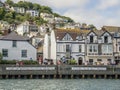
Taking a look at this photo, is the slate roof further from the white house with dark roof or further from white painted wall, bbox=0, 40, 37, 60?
the white house with dark roof

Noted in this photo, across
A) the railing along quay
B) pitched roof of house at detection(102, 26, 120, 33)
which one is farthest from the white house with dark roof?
pitched roof of house at detection(102, 26, 120, 33)

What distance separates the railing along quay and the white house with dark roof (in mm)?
13558

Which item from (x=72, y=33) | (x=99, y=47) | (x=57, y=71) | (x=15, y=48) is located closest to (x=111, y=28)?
(x=99, y=47)

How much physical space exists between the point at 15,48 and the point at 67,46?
12.9m

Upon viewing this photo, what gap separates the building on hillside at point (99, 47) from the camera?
88188mm

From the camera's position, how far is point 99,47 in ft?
291

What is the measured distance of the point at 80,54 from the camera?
286ft

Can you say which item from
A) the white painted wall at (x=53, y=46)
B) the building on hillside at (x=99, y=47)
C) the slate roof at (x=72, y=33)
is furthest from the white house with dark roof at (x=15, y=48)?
the building on hillside at (x=99, y=47)

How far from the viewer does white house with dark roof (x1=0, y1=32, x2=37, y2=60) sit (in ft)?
256

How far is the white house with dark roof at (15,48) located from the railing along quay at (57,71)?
13.6 meters

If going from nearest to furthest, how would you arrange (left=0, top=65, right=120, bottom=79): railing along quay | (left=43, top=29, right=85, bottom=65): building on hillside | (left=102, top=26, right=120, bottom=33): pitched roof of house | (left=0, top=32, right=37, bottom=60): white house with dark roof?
(left=0, top=65, right=120, bottom=79): railing along quay
(left=0, top=32, right=37, bottom=60): white house with dark roof
(left=43, top=29, right=85, bottom=65): building on hillside
(left=102, top=26, right=120, bottom=33): pitched roof of house

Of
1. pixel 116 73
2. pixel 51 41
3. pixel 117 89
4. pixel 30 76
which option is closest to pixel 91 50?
pixel 51 41

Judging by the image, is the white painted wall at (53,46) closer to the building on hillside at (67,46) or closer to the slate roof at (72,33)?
the building on hillside at (67,46)

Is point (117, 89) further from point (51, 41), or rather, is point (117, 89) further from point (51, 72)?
point (51, 41)
